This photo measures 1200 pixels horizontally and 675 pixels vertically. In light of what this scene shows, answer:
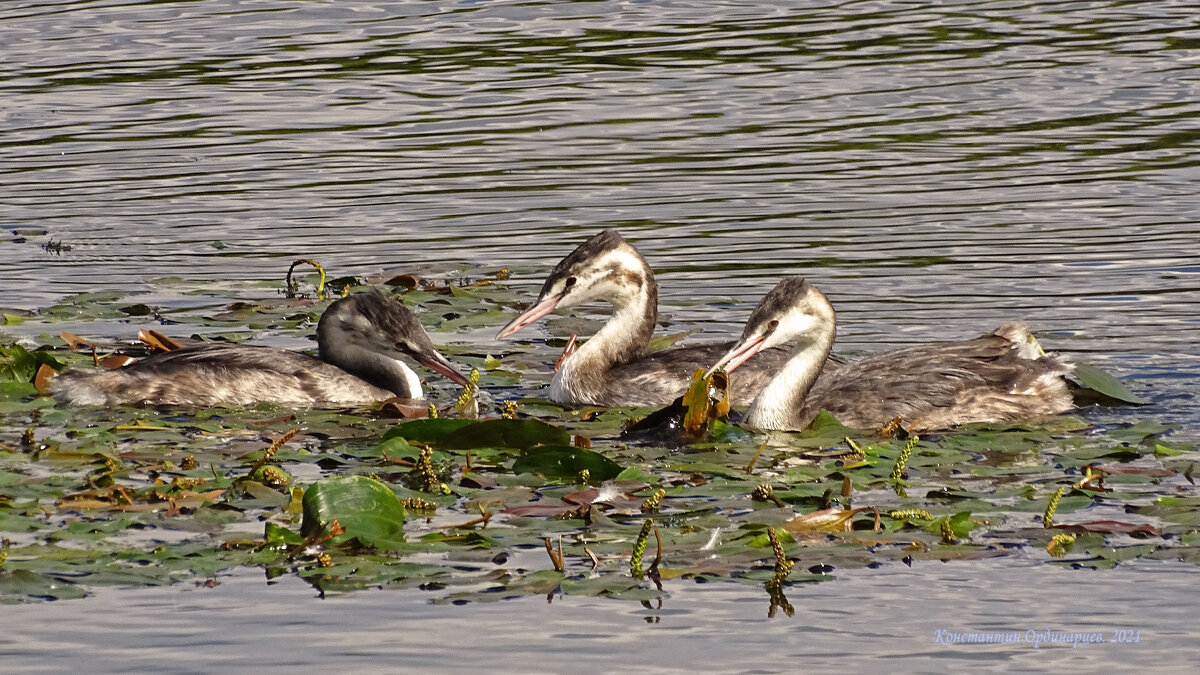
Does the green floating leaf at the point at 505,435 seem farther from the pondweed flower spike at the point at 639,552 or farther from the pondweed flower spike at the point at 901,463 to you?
the pondweed flower spike at the point at 639,552

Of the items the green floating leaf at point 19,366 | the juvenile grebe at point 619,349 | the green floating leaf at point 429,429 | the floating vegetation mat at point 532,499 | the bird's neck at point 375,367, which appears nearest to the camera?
the floating vegetation mat at point 532,499

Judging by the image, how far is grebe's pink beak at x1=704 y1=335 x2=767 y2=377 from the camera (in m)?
10.7

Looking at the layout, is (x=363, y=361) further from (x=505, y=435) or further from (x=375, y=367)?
(x=505, y=435)

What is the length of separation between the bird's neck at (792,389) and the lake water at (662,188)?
169cm

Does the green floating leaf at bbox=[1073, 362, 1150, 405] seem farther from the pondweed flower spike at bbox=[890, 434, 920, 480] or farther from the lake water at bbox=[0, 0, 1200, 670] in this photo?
the pondweed flower spike at bbox=[890, 434, 920, 480]

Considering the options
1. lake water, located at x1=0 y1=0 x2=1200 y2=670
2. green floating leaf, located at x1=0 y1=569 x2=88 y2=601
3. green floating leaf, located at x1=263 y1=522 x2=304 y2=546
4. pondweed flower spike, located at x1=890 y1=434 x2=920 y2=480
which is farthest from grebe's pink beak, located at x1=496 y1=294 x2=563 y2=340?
green floating leaf, located at x1=0 y1=569 x2=88 y2=601

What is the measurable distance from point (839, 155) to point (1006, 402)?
8.41 meters

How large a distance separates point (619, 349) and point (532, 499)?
3465mm

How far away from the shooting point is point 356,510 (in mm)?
7742

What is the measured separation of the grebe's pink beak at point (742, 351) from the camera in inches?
420

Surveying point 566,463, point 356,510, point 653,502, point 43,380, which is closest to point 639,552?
point 653,502

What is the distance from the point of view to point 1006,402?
1067 centimetres

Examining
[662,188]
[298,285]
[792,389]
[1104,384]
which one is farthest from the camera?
[662,188]

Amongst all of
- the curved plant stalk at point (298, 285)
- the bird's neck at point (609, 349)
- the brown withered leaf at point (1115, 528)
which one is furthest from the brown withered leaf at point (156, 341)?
the brown withered leaf at point (1115, 528)
